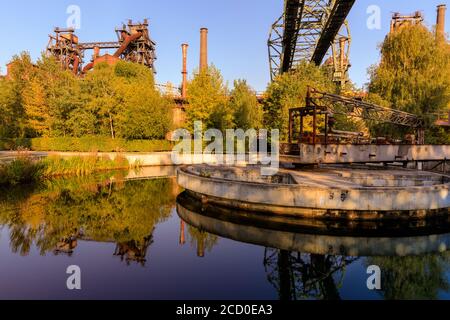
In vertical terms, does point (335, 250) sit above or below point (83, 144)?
below

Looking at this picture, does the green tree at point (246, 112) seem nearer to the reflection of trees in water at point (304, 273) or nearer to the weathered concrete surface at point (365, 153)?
the weathered concrete surface at point (365, 153)

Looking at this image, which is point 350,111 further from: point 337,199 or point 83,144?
point 83,144

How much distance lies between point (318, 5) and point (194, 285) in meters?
31.3

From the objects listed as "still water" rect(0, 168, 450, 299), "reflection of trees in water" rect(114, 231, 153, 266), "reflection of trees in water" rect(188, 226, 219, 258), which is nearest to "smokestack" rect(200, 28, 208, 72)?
"still water" rect(0, 168, 450, 299)

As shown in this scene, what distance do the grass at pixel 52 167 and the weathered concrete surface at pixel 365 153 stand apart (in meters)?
16.3

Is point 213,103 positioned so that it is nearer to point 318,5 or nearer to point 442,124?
point 318,5

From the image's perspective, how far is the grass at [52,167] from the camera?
17.1m

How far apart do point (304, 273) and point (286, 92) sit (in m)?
27.4

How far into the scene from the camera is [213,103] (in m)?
32.1

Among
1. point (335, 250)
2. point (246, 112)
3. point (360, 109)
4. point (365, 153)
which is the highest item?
point (246, 112)

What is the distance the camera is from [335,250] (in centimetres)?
855

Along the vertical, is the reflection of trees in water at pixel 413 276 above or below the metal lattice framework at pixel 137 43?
below

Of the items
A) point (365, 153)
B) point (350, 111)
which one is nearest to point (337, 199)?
point (365, 153)

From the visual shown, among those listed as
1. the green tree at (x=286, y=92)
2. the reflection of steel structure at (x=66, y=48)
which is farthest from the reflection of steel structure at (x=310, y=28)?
the reflection of steel structure at (x=66, y=48)
